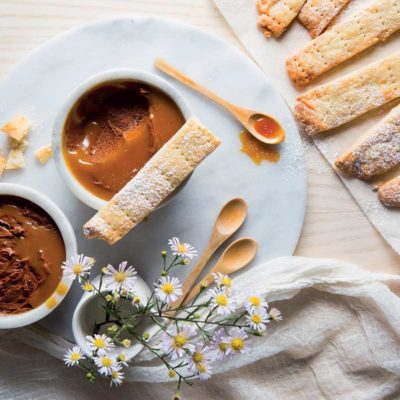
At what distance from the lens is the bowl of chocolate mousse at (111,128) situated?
1.37 metres

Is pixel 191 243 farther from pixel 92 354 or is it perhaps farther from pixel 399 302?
pixel 399 302

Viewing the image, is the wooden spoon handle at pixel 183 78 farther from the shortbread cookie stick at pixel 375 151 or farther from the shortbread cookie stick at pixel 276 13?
the shortbread cookie stick at pixel 375 151

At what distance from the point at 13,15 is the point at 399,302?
1148 mm

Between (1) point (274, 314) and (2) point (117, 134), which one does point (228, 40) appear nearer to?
(2) point (117, 134)

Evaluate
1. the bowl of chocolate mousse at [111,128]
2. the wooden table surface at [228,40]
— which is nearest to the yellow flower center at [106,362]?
the bowl of chocolate mousse at [111,128]

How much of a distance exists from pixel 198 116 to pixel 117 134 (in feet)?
0.76

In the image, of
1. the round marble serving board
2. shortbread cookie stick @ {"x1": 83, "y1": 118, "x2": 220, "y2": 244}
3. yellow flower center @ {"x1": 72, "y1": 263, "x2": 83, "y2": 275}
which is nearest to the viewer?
yellow flower center @ {"x1": 72, "y1": 263, "x2": 83, "y2": 275}

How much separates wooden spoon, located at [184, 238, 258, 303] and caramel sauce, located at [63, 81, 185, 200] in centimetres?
31

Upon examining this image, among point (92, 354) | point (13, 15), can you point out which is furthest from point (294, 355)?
point (13, 15)

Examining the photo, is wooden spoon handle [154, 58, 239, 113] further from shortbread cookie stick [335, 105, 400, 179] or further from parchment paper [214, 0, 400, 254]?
shortbread cookie stick [335, 105, 400, 179]

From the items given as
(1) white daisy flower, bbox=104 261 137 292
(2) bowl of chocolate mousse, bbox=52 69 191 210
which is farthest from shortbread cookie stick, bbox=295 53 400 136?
(1) white daisy flower, bbox=104 261 137 292

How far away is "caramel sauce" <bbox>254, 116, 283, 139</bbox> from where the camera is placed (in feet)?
5.05

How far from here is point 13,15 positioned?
1.53 m

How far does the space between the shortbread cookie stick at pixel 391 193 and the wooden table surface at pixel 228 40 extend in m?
0.07
